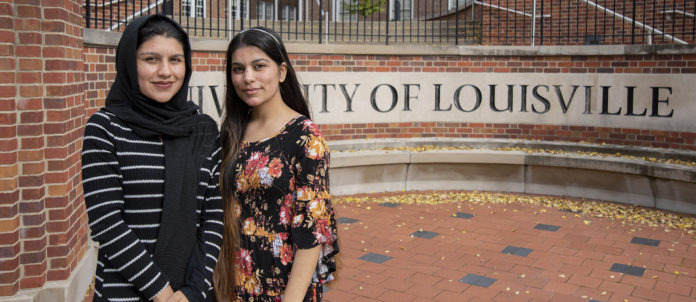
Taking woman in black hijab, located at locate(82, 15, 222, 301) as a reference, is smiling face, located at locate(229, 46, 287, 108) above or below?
above

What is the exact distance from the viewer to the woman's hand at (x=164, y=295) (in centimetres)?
192

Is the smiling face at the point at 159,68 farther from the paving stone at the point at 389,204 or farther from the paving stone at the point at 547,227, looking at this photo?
the paving stone at the point at 389,204

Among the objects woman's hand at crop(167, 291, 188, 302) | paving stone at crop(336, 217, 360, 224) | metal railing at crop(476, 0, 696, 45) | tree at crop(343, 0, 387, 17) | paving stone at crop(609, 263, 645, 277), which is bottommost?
paving stone at crop(609, 263, 645, 277)

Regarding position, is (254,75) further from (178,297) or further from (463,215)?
(463,215)

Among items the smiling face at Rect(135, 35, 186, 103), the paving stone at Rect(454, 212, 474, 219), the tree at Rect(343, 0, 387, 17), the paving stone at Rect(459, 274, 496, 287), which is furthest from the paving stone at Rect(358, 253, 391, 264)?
the tree at Rect(343, 0, 387, 17)

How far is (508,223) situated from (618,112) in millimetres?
2646

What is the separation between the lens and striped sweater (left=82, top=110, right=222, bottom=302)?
184 centimetres

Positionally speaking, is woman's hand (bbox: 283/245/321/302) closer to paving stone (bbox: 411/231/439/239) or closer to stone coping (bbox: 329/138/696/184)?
paving stone (bbox: 411/231/439/239)

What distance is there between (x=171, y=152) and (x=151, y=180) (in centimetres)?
11

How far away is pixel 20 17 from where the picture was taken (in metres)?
3.65

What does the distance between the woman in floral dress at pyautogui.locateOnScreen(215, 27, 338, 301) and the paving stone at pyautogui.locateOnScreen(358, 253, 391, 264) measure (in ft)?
10.3

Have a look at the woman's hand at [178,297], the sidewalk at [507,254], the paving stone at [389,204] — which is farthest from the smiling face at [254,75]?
the paving stone at [389,204]

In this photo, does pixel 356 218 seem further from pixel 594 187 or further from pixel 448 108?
pixel 594 187

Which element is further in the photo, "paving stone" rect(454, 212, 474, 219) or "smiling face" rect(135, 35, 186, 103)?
"paving stone" rect(454, 212, 474, 219)
